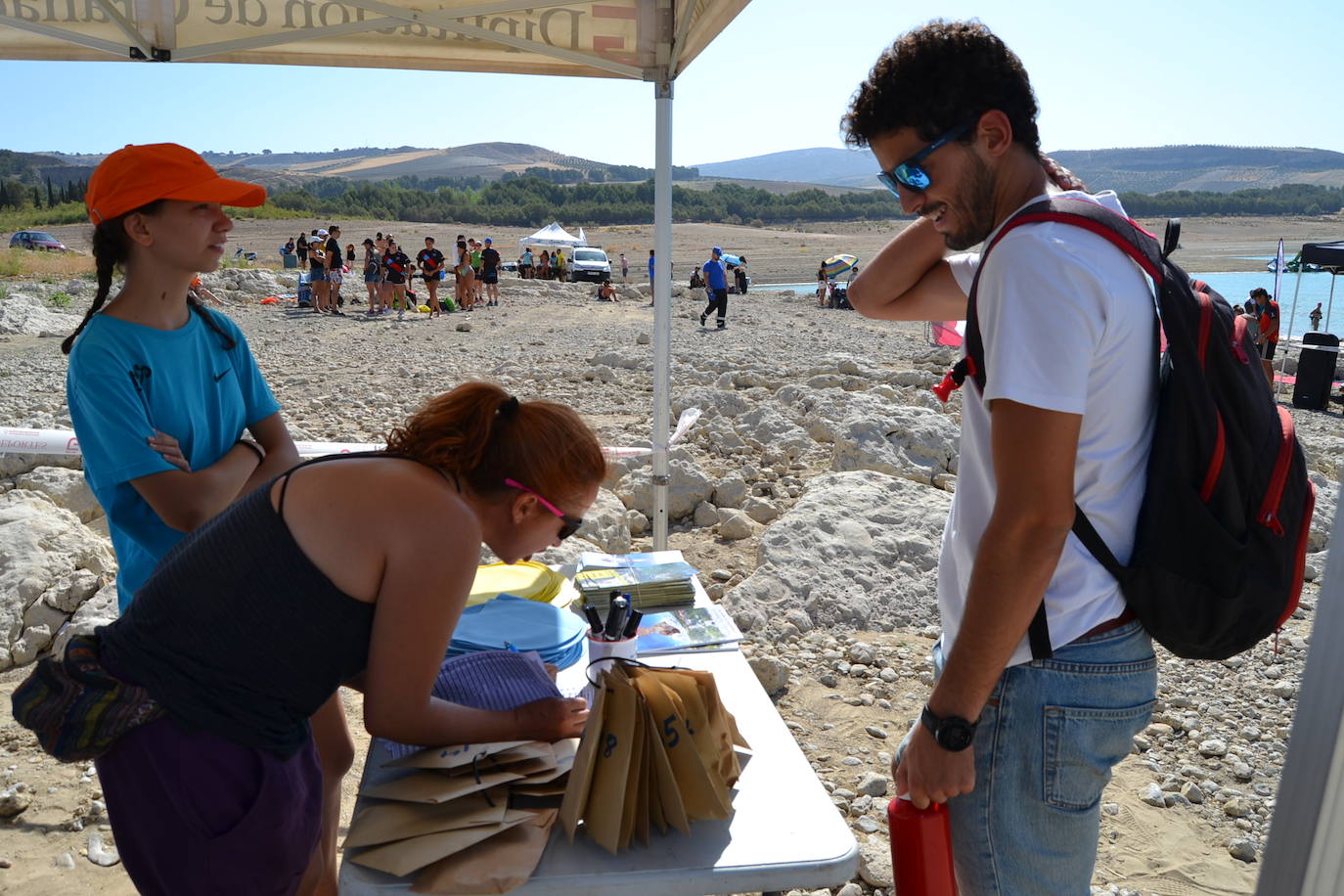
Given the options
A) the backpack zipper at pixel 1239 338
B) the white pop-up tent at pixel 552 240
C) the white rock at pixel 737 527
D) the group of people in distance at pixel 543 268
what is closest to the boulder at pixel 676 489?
the white rock at pixel 737 527

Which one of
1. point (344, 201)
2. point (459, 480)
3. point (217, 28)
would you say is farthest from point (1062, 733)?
point (344, 201)

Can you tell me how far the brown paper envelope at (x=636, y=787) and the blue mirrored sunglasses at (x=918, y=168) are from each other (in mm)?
961

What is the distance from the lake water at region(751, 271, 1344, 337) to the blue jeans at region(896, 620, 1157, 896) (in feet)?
108

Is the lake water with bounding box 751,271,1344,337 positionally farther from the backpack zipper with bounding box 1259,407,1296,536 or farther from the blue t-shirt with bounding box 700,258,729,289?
the backpack zipper with bounding box 1259,407,1296,536

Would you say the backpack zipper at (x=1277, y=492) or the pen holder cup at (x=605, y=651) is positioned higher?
the backpack zipper at (x=1277, y=492)

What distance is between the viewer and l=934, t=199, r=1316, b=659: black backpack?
4.44ft

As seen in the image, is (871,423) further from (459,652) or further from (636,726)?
(636,726)

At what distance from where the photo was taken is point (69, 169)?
456ft

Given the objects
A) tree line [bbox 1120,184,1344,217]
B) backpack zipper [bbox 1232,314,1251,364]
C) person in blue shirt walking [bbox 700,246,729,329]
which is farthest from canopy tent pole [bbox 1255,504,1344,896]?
tree line [bbox 1120,184,1344,217]

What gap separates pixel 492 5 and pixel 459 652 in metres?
2.66

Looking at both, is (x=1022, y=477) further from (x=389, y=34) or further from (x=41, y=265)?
(x=41, y=265)

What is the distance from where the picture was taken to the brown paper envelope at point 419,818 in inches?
62.4

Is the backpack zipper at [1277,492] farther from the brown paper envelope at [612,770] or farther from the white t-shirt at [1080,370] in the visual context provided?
the brown paper envelope at [612,770]

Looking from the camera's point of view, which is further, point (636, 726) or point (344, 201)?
point (344, 201)
